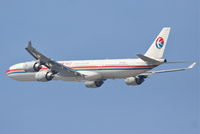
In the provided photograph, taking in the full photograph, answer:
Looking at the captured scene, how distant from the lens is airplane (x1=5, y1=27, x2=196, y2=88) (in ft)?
309

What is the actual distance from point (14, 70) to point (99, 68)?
15471mm

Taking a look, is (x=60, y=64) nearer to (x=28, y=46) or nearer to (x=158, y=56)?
(x=28, y=46)

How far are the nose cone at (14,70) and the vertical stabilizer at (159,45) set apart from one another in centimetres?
2056

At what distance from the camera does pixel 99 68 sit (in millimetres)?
97188

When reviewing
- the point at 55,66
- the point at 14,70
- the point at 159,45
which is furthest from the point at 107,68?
the point at 14,70

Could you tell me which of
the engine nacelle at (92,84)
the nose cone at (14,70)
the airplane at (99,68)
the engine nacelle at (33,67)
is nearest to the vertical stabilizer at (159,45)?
the airplane at (99,68)

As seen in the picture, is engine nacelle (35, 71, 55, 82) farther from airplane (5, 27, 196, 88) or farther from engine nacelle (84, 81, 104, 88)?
engine nacelle (84, 81, 104, 88)

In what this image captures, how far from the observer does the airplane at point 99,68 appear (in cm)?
9431

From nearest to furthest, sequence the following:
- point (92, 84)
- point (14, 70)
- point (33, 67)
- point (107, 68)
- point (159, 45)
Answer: point (159, 45) → point (107, 68) → point (33, 67) → point (92, 84) → point (14, 70)

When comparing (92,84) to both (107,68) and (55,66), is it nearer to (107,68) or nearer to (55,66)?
(107,68)

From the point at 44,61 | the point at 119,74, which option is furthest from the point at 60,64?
the point at 119,74

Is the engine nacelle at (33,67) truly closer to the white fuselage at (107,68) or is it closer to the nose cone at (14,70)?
the white fuselage at (107,68)

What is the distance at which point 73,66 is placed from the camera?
101 meters

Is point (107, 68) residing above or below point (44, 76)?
above
